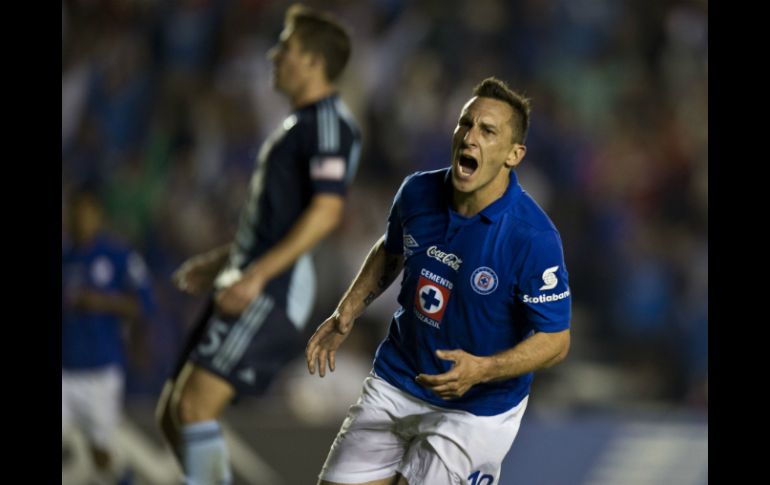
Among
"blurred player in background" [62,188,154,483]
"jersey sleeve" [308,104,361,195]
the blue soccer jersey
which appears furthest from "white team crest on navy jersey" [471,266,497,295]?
"blurred player in background" [62,188,154,483]

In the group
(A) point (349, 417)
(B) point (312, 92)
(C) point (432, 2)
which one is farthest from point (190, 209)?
Result: (A) point (349, 417)

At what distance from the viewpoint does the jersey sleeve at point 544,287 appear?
12.3 ft

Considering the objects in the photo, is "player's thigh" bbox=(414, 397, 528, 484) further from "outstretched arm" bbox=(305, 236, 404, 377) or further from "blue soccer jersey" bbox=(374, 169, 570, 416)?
"outstretched arm" bbox=(305, 236, 404, 377)

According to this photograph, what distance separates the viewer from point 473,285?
3891 millimetres

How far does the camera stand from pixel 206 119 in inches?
402

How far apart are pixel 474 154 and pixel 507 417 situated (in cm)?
91

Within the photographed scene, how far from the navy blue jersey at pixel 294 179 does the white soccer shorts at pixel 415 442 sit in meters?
1.31

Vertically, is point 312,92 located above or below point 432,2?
below

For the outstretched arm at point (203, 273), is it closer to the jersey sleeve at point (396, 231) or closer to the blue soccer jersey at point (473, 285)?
the jersey sleeve at point (396, 231)

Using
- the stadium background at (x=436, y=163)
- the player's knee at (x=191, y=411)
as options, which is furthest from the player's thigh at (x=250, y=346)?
the stadium background at (x=436, y=163)

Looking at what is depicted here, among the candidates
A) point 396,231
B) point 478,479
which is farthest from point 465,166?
point 478,479

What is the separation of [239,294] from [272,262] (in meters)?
0.20

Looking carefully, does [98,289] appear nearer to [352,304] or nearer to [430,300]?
[352,304]
